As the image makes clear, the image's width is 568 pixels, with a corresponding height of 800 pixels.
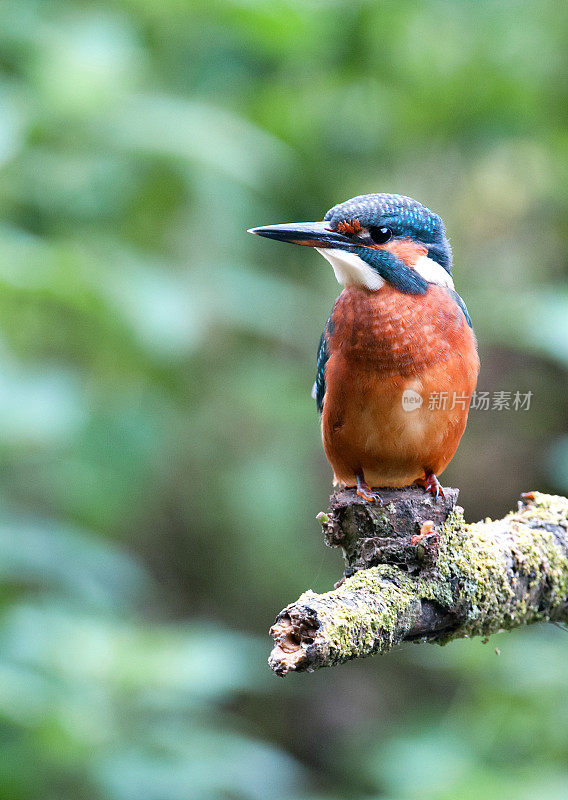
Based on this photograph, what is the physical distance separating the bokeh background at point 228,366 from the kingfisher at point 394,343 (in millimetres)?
1238

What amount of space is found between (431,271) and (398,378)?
0.38m

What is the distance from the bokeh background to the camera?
4.16 metres

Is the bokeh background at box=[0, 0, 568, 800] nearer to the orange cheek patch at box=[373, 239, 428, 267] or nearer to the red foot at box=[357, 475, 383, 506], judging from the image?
the orange cheek patch at box=[373, 239, 428, 267]

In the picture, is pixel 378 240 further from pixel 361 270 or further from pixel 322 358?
pixel 322 358

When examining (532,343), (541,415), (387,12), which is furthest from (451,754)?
(387,12)

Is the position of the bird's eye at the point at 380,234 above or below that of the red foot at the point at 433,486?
above

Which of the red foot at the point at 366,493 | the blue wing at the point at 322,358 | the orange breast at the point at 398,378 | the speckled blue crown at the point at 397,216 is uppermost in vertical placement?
the speckled blue crown at the point at 397,216

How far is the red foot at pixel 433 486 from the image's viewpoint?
8.46 ft

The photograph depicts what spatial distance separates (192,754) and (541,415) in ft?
12.0

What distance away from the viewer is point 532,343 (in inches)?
162

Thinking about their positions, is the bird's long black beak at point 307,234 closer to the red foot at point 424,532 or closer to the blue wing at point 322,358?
the blue wing at point 322,358

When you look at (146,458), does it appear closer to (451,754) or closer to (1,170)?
(1,170)

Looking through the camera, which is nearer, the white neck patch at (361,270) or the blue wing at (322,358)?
the white neck patch at (361,270)

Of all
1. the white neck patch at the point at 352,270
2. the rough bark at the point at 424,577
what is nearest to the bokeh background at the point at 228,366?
the rough bark at the point at 424,577
